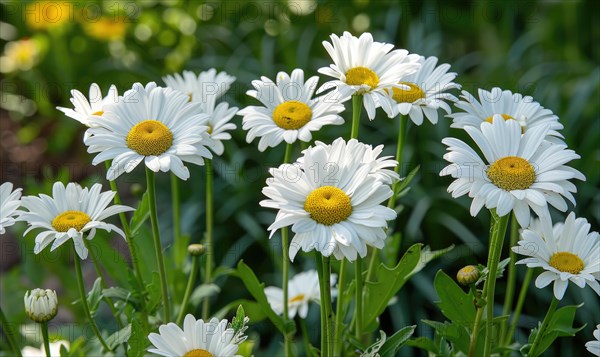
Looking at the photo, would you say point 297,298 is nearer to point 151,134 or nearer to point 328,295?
point 328,295

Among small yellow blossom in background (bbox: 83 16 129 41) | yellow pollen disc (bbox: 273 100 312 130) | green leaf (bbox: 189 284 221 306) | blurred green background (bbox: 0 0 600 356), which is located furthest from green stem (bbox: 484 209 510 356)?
small yellow blossom in background (bbox: 83 16 129 41)

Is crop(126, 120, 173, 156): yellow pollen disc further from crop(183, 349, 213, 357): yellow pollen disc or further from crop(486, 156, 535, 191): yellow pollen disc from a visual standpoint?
crop(486, 156, 535, 191): yellow pollen disc

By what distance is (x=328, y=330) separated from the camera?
4.31 feet

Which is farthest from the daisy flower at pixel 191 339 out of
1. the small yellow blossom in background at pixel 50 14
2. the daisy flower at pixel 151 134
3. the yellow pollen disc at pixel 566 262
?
the small yellow blossom in background at pixel 50 14

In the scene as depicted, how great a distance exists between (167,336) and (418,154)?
192 cm

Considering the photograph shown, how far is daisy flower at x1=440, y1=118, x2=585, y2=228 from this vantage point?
1.19 metres

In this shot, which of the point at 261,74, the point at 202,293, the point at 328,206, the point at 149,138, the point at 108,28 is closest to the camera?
the point at 328,206

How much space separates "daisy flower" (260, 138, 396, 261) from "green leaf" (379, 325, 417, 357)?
0.25 meters

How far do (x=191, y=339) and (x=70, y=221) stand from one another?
0.31 meters

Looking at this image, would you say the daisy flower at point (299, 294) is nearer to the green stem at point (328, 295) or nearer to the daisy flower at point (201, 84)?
the green stem at point (328, 295)

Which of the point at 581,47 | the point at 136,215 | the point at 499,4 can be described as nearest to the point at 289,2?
the point at 499,4

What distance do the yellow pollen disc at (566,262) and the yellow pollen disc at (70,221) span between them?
2.77ft

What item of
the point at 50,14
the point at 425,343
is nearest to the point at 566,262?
the point at 425,343

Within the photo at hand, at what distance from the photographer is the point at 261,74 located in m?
3.32
